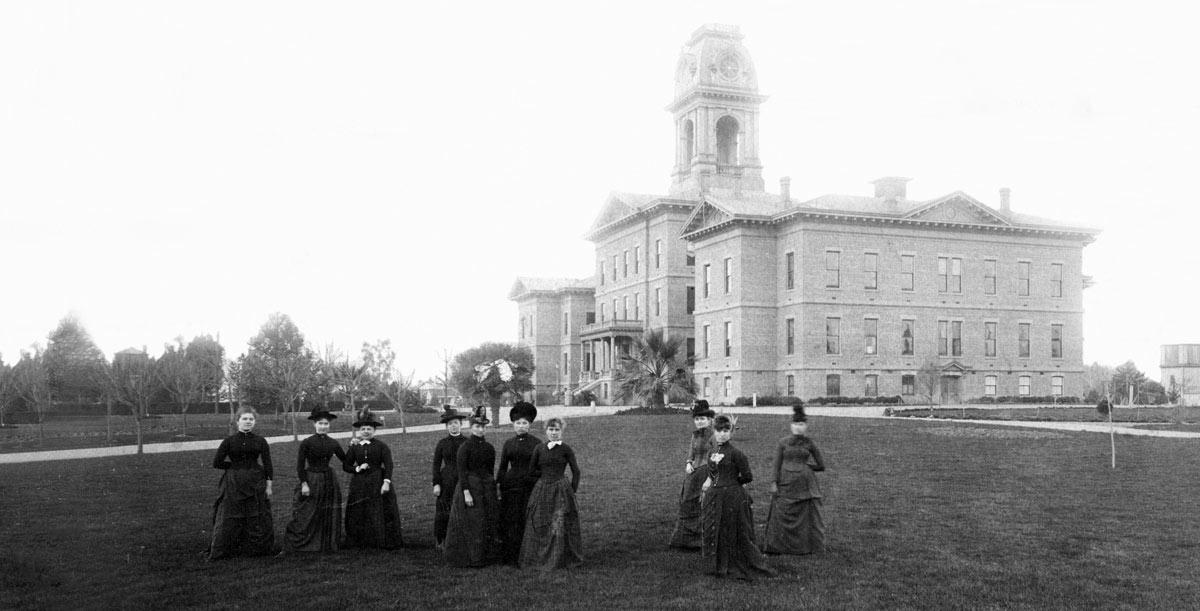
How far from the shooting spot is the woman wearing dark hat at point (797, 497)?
38.5 feet

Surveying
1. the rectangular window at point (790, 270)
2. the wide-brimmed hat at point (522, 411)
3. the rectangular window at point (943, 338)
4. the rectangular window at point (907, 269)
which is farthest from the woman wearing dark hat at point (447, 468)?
the rectangular window at point (943, 338)

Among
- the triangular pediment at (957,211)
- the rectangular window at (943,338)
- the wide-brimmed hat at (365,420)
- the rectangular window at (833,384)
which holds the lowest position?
the rectangular window at (833,384)

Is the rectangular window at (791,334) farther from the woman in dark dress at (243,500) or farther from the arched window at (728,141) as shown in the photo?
the woman in dark dress at (243,500)

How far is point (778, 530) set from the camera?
11.9 meters

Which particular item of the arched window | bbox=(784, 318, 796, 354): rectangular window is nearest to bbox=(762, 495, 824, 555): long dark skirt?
bbox=(784, 318, 796, 354): rectangular window

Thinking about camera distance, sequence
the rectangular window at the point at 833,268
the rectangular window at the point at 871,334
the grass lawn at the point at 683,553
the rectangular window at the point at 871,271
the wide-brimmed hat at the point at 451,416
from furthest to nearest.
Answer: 1. the rectangular window at the point at 871,271
2. the rectangular window at the point at 871,334
3. the rectangular window at the point at 833,268
4. the wide-brimmed hat at the point at 451,416
5. the grass lawn at the point at 683,553

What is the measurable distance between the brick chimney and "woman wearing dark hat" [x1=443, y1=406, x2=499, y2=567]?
50.8 metres

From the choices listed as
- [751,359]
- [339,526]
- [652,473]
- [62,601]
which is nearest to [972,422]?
[652,473]

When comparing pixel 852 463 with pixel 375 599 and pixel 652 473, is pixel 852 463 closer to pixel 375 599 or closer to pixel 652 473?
pixel 652 473

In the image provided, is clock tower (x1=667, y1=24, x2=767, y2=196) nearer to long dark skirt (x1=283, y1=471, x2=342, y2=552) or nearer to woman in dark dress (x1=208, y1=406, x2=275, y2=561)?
long dark skirt (x1=283, y1=471, x2=342, y2=552)

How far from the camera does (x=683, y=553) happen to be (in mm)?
12086

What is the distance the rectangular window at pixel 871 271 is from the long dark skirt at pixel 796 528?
145 ft

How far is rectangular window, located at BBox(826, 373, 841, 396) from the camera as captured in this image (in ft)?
175

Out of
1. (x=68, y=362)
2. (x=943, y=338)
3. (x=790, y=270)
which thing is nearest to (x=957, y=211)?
(x=943, y=338)
